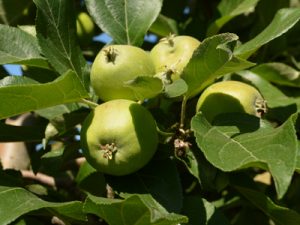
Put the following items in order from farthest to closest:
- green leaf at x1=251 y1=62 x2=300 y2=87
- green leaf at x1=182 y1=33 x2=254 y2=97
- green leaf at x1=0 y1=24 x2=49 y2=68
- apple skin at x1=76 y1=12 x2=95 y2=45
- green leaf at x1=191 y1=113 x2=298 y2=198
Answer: apple skin at x1=76 y1=12 x2=95 y2=45 → green leaf at x1=251 y1=62 x2=300 y2=87 → green leaf at x1=0 y1=24 x2=49 y2=68 → green leaf at x1=182 y1=33 x2=254 y2=97 → green leaf at x1=191 y1=113 x2=298 y2=198

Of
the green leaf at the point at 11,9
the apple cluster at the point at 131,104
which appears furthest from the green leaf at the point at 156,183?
the green leaf at the point at 11,9

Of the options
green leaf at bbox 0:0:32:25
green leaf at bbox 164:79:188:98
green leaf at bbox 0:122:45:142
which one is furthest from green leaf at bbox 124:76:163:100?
green leaf at bbox 0:0:32:25

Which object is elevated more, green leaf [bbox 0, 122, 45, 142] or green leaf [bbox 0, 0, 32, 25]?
green leaf [bbox 0, 0, 32, 25]

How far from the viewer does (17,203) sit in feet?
3.92

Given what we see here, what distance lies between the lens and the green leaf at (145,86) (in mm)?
1175

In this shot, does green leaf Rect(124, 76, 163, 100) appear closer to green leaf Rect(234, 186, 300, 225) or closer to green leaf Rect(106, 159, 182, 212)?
green leaf Rect(106, 159, 182, 212)

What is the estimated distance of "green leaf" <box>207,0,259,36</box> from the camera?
1.66m

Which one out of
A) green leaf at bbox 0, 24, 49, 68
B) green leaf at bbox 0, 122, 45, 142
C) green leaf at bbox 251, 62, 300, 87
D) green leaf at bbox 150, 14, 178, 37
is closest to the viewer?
green leaf at bbox 0, 24, 49, 68

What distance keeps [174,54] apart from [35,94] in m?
0.35

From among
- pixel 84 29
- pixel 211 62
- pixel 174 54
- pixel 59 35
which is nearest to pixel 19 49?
pixel 59 35

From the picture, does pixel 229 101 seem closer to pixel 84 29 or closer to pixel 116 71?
pixel 116 71

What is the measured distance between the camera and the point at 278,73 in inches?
65.0

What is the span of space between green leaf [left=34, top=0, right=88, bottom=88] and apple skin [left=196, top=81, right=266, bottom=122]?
0.28 metres

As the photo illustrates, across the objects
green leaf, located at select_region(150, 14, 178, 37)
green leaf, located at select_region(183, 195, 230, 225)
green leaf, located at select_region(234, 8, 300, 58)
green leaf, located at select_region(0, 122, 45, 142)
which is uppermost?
green leaf, located at select_region(234, 8, 300, 58)
